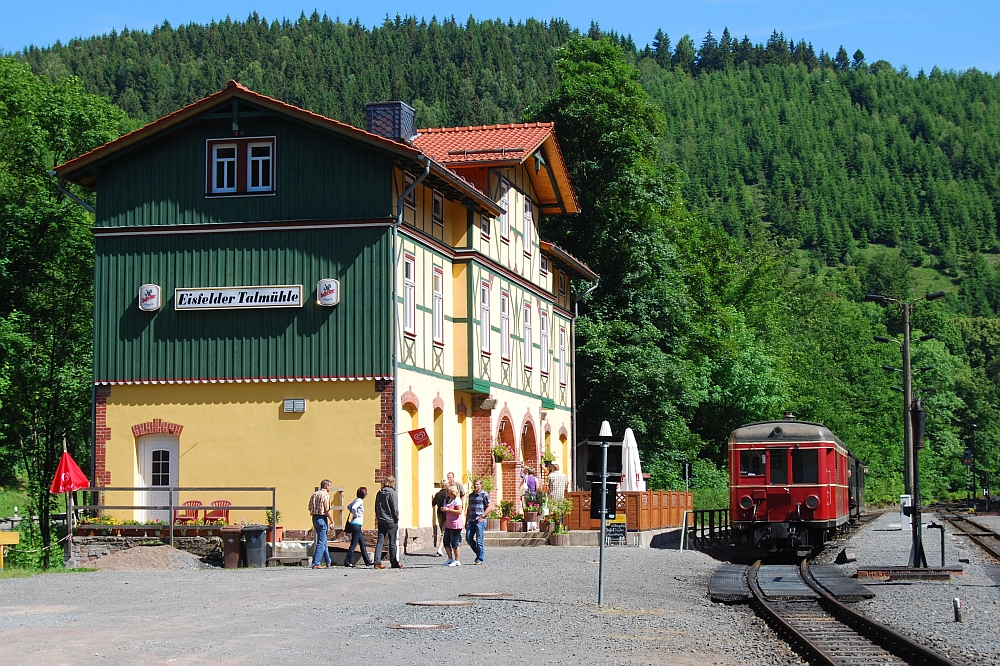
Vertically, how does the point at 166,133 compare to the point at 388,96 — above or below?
below

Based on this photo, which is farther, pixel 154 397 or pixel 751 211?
pixel 751 211

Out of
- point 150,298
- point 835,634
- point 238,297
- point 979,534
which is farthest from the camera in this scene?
point 979,534

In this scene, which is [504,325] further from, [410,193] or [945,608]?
[945,608]

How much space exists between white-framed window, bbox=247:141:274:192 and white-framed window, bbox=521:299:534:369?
10.4 m

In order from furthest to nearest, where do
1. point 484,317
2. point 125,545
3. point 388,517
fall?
1. point 484,317
2. point 125,545
3. point 388,517

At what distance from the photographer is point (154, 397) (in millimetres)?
28297

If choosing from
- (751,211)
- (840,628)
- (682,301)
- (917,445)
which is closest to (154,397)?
(917,445)

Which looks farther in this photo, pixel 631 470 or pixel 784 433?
pixel 631 470

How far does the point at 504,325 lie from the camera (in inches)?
1380

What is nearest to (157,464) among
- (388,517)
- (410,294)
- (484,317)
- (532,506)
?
(410,294)

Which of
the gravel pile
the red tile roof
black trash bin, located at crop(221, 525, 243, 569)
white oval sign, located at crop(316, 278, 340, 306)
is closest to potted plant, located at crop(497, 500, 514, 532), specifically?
white oval sign, located at crop(316, 278, 340, 306)

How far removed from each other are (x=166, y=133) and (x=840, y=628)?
18785mm

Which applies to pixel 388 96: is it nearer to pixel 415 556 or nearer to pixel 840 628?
pixel 415 556

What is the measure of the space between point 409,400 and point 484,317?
5.48 m
